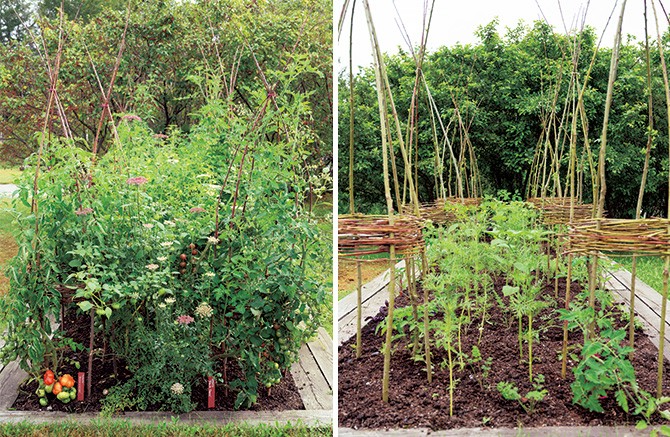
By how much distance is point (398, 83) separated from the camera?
869 cm

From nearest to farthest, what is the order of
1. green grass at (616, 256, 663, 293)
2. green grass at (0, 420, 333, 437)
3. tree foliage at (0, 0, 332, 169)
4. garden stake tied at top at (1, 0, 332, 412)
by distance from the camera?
1. green grass at (0, 420, 333, 437)
2. garden stake tied at top at (1, 0, 332, 412)
3. green grass at (616, 256, 663, 293)
4. tree foliage at (0, 0, 332, 169)

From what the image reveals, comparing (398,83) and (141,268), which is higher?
(398,83)

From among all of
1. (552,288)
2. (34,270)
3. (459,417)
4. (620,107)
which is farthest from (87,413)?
(620,107)

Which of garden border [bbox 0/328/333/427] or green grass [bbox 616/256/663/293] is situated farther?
green grass [bbox 616/256/663/293]

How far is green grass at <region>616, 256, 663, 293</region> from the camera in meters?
5.59

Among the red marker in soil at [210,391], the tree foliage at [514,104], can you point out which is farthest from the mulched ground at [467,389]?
the tree foliage at [514,104]

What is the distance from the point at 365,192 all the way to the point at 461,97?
1943 millimetres

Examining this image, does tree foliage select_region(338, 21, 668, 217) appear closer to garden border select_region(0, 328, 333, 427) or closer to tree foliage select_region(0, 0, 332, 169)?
tree foliage select_region(0, 0, 332, 169)

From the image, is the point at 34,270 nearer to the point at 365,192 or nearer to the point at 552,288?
the point at 552,288

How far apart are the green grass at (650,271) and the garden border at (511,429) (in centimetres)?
15

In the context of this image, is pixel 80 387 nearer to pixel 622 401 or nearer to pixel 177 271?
pixel 177 271

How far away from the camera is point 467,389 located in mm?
2660

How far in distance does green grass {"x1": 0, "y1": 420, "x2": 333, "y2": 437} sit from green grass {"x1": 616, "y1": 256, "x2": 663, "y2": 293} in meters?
3.97

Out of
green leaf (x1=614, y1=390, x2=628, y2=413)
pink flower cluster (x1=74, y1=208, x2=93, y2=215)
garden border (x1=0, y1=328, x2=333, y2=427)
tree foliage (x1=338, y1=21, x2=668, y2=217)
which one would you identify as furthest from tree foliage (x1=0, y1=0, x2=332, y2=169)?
green leaf (x1=614, y1=390, x2=628, y2=413)
